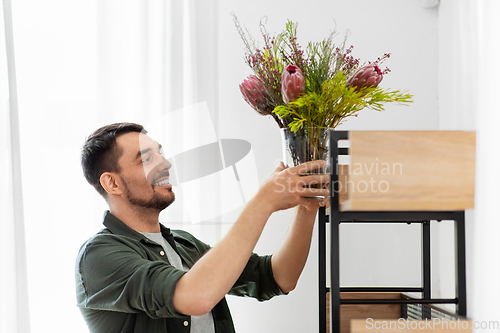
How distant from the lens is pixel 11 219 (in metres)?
1.41

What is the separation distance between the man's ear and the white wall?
53cm

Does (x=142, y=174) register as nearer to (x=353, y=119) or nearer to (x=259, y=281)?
(x=259, y=281)

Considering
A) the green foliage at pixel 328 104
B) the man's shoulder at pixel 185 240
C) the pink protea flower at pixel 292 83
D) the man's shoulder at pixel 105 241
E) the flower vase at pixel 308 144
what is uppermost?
the pink protea flower at pixel 292 83

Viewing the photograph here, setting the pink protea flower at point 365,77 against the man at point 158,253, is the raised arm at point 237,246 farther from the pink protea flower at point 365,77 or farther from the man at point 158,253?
the pink protea flower at point 365,77

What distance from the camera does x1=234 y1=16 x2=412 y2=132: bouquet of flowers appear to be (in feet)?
2.89

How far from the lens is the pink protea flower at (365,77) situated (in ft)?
2.89

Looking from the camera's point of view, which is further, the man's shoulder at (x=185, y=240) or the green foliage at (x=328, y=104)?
the man's shoulder at (x=185, y=240)

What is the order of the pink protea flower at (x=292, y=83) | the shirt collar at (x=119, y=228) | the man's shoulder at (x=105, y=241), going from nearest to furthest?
1. the pink protea flower at (x=292, y=83)
2. the man's shoulder at (x=105, y=241)
3. the shirt collar at (x=119, y=228)

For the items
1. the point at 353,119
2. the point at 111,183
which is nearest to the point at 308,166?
the point at 111,183

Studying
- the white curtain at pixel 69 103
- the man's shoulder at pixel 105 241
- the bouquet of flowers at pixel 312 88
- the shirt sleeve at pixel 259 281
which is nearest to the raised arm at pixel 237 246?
the bouquet of flowers at pixel 312 88

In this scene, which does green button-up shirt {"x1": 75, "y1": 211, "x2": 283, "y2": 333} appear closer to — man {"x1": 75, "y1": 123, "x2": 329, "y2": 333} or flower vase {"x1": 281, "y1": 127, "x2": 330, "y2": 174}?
man {"x1": 75, "y1": 123, "x2": 329, "y2": 333}

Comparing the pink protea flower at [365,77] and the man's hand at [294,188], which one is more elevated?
the pink protea flower at [365,77]

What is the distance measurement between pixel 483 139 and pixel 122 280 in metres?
0.88

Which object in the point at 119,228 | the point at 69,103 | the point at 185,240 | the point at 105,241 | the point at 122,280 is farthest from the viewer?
the point at 69,103
